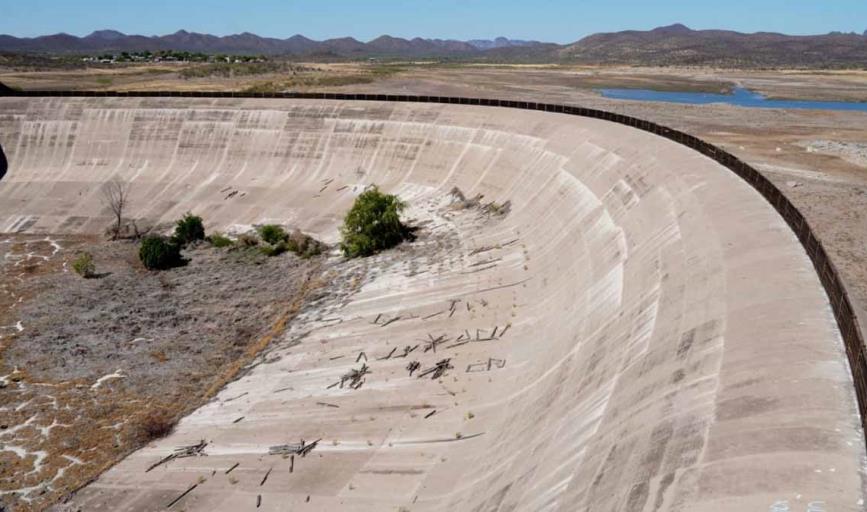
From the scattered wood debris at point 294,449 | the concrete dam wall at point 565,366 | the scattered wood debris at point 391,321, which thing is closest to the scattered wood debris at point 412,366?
the concrete dam wall at point 565,366

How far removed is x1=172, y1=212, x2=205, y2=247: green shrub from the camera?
162 feet

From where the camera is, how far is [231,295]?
3988 cm

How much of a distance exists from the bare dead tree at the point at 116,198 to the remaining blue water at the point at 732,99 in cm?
6827

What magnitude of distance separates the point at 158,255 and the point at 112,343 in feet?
40.0

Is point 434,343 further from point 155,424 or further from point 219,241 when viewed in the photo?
point 219,241

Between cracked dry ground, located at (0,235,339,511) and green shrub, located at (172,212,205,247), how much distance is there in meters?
1.68

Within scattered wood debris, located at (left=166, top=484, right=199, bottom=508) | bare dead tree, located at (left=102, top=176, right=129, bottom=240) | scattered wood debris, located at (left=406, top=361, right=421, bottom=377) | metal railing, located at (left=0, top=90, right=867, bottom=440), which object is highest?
metal railing, located at (left=0, top=90, right=867, bottom=440)

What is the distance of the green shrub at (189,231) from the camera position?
4950cm

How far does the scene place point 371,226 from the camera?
141 ft

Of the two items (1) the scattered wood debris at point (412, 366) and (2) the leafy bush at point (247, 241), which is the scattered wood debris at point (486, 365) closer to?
(1) the scattered wood debris at point (412, 366)

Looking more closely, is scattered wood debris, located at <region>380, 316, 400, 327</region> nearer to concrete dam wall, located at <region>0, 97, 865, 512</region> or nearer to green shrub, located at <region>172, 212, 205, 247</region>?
concrete dam wall, located at <region>0, 97, 865, 512</region>

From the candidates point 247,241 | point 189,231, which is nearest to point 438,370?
point 247,241

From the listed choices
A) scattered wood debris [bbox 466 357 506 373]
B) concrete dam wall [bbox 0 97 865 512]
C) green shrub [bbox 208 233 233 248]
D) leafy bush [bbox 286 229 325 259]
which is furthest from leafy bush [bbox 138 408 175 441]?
green shrub [bbox 208 233 233 248]

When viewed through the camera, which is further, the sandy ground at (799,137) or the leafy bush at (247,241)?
the leafy bush at (247,241)
